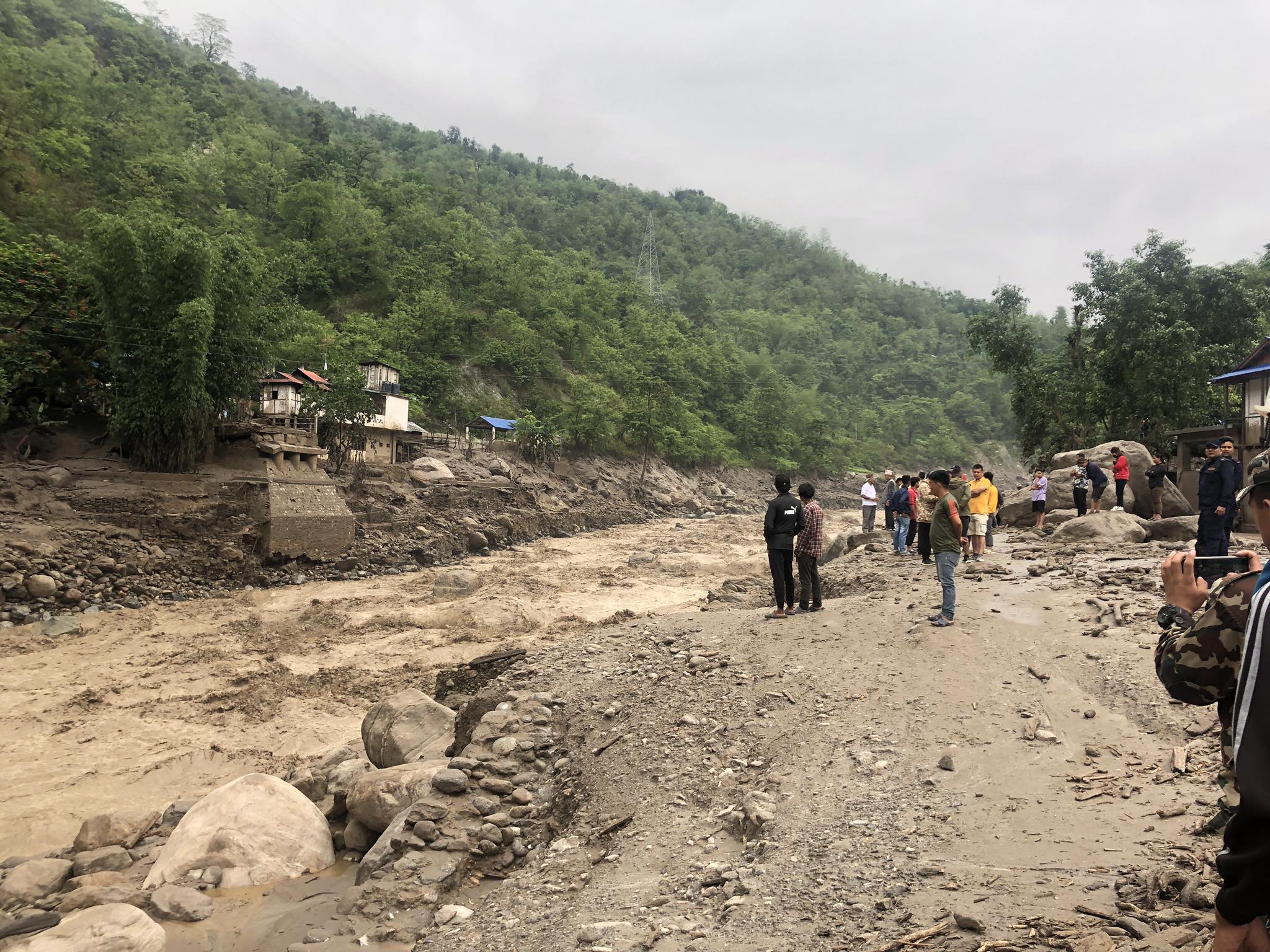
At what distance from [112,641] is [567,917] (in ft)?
50.1

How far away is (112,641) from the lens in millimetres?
14875

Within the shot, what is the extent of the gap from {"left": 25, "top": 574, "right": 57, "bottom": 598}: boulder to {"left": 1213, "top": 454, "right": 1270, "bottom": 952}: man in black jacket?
2136 cm

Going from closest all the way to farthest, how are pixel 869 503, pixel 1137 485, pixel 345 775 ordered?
pixel 345 775 → pixel 1137 485 → pixel 869 503

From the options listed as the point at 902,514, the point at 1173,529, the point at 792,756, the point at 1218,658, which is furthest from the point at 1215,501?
the point at 1218,658

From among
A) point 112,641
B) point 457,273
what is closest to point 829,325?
point 457,273

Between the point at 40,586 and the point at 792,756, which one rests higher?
the point at 40,586

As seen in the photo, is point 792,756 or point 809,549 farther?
point 809,549

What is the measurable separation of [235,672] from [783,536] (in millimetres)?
10927

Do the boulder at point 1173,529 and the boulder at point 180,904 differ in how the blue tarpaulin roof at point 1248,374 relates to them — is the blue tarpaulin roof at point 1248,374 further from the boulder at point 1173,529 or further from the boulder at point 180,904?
the boulder at point 180,904

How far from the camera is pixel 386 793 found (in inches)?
244

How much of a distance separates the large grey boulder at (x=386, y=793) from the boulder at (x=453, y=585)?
1313 centimetres

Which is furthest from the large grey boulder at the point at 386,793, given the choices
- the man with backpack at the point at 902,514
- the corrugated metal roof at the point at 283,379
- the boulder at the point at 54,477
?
the corrugated metal roof at the point at 283,379

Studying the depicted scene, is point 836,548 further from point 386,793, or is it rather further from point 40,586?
point 40,586

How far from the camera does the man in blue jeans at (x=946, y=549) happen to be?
788cm
